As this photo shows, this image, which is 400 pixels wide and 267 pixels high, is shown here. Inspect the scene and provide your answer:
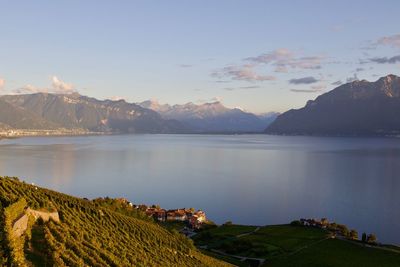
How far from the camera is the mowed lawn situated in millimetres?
55438

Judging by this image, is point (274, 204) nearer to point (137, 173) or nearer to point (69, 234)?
point (137, 173)

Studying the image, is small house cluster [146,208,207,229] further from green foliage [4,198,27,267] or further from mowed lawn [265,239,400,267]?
green foliage [4,198,27,267]

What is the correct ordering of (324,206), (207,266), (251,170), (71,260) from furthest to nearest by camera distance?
(251,170), (324,206), (207,266), (71,260)

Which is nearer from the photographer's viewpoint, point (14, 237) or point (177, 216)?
point (14, 237)

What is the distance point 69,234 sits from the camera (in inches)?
1014

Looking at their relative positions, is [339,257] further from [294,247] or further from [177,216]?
[177,216]

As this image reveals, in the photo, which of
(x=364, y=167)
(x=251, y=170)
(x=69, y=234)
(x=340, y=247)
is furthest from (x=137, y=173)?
(x=69, y=234)

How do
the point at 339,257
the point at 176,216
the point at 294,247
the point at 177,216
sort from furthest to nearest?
the point at 176,216, the point at 177,216, the point at 294,247, the point at 339,257

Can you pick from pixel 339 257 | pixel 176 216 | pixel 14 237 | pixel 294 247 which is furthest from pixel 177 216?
pixel 14 237

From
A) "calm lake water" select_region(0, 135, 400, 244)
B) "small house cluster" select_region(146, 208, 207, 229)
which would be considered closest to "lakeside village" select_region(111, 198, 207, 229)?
"small house cluster" select_region(146, 208, 207, 229)

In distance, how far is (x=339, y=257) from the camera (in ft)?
191

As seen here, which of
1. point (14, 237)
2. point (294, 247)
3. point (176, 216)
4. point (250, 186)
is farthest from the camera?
point (250, 186)

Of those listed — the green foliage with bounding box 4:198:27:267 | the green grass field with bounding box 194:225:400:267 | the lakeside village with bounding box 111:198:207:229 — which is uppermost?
the green foliage with bounding box 4:198:27:267

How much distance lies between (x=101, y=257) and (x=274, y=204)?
298 ft
